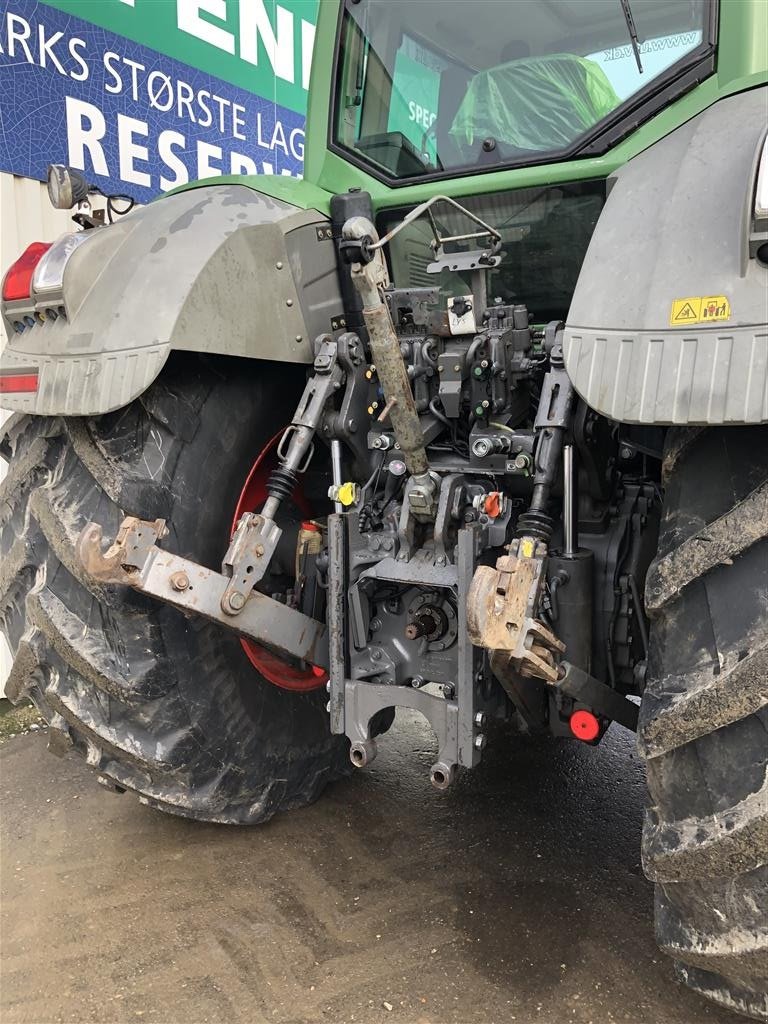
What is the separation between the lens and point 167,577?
185cm

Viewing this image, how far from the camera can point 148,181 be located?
4121mm

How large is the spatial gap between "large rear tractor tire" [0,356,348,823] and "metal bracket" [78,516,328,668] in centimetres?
19

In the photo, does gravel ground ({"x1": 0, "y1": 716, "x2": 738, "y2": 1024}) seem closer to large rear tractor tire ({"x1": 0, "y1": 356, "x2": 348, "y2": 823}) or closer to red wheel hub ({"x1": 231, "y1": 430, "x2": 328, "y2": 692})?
large rear tractor tire ({"x1": 0, "y1": 356, "x2": 348, "y2": 823})

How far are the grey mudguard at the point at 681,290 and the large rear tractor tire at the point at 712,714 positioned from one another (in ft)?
0.50

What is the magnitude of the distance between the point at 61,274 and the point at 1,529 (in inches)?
26.3

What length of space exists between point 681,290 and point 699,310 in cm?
5

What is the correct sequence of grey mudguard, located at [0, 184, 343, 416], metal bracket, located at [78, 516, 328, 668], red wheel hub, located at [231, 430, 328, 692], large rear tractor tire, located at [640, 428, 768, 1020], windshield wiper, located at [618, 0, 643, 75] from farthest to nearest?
red wheel hub, located at [231, 430, 328, 692] → windshield wiper, located at [618, 0, 643, 75] → grey mudguard, located at [0, 184, 343, 416] → metal bracket, located at [78, 516, 328, 668] → large rear tractor tire, located at [640, 428, 768, 1020]

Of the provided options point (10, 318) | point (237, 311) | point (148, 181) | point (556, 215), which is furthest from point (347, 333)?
point (148, 181)

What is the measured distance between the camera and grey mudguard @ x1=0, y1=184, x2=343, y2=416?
75.7 inches

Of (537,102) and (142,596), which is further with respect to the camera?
(537,102)

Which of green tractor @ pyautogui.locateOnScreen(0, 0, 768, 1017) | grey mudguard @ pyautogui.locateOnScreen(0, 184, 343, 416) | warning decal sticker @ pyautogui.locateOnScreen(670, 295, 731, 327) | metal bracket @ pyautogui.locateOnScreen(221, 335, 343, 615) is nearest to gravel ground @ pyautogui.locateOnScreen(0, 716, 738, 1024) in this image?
green tractor @ pyautogui.locateOnScreen(0, 0, 768, 1017)

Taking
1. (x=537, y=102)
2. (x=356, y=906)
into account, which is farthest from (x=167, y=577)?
(x=537, y=102)

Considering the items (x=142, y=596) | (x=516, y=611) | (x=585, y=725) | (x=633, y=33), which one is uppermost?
(x=633, y=33)

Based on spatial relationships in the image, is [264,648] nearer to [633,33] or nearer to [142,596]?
[142,596]
